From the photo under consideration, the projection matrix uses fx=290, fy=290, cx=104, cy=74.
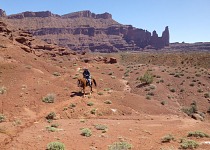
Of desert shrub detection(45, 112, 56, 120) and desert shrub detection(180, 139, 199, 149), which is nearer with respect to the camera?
desert shrub detection(180, 139, 199, 149)

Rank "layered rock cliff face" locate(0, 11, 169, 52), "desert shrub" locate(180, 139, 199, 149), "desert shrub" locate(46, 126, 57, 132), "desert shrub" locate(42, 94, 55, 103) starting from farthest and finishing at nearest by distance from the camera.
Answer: "layered rock cliff face" locate(0, 11, 169, 52), "desert shrub" locate(42, 94, 55, 103), "desert shrub" locate(46, 126, 57, 132), "desert shrub" locate(180, 139, 199, 149)

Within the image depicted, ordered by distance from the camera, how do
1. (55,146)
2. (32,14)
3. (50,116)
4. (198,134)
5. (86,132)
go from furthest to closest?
1. (32,14)
2. (50,116)
3. (86,132)
4. (198,134)
5. (55,146)

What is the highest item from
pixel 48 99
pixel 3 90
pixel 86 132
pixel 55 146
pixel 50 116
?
pixel 3 90

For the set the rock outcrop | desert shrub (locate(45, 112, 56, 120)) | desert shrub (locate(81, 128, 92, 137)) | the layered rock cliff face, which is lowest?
desert shrub (locate(45, 112, 56, 120))

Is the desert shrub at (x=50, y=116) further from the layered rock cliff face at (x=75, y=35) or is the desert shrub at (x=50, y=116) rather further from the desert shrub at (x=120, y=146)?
the layered rock cliff face at (x=75, y=35)

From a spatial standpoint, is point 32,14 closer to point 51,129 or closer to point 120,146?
point 51,129

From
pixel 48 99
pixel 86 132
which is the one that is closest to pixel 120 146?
pixel 86 132

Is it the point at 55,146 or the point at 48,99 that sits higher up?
the point at 55,146

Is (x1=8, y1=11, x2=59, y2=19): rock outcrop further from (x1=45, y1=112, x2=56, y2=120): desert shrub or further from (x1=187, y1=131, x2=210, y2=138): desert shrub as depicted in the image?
(x1=187, y1=131, x2=210, y2=138): desert shrub

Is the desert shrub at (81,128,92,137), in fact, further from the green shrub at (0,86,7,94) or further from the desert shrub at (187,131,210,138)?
the green shrub at (0,86,7,94)

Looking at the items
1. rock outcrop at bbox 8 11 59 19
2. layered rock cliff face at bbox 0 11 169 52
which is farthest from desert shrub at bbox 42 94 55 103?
rock outcrop at bbox 8 11 59 19

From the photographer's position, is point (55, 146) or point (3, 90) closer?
point (55, 146)

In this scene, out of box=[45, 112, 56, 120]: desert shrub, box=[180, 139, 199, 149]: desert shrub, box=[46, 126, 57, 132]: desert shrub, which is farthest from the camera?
box=[45, 112, 56, 120]: desert shrub

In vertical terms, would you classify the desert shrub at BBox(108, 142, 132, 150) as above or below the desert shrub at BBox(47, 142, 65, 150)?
below
